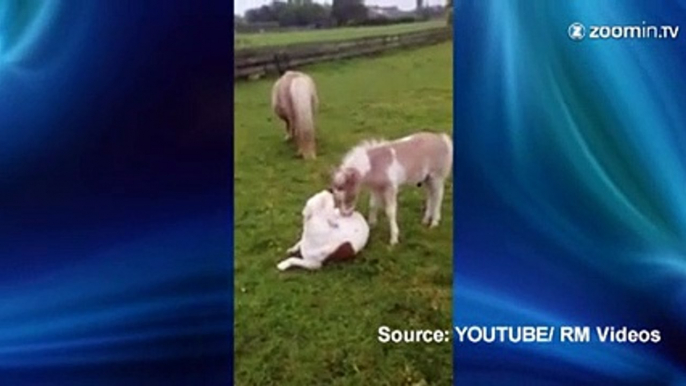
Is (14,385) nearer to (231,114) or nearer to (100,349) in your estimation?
(100,349)

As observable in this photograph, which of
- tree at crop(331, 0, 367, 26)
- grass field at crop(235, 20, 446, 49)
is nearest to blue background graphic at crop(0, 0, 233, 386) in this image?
grass field at crop(235, 20, 446, 49)

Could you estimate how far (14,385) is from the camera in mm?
1644

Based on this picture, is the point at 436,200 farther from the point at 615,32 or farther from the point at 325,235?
the point at 615,32

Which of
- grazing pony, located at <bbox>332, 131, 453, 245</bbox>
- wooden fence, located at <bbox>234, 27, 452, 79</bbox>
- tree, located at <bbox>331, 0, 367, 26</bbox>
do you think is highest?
tree, located at <bbox>331, 0, 367, 26</bbox>

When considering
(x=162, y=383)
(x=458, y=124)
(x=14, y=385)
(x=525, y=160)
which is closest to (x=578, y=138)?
(x=525, y=160)

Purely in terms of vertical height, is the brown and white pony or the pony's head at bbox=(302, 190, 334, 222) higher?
the brown and white pony

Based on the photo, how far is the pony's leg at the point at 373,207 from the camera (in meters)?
1.64

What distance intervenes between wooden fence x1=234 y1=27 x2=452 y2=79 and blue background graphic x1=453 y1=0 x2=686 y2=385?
6cm

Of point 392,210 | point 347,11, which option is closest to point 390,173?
point 392,210

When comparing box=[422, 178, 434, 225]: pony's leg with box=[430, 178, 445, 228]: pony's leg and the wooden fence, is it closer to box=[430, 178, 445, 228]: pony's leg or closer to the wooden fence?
box=[430, 178, 445, 228]: pony's leg

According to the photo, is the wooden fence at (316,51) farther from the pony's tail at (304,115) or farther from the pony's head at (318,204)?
the pony's head at (318,204)

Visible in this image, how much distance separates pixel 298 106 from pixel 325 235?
0.69 feet

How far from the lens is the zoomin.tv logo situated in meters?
1.62

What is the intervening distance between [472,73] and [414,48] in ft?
0.33
